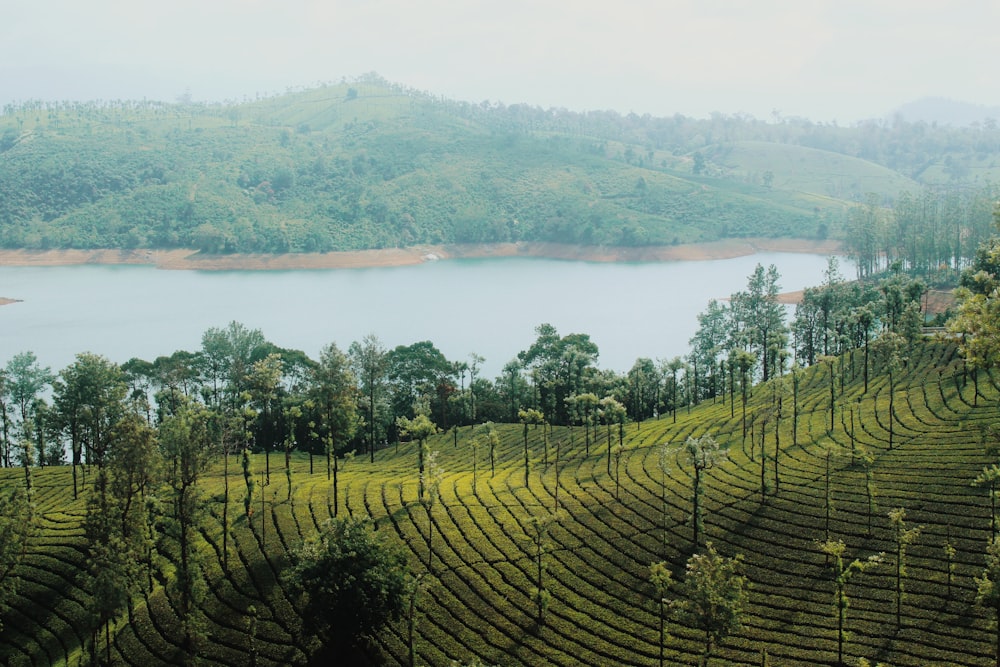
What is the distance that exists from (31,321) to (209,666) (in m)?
87.0

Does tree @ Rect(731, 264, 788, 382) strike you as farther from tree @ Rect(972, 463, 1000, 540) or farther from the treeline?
tree @ Rect(972, 463, 1000, 540)

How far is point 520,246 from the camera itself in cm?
16375

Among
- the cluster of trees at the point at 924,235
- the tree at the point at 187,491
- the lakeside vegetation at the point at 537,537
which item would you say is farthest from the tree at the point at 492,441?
the cluster of trees at the point at 924,235

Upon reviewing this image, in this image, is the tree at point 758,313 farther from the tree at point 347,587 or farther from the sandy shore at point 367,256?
the sandy shore at point 367,256

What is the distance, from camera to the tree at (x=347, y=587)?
87.6 ft

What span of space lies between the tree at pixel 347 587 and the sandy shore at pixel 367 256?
405 feet

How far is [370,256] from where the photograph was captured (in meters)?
153

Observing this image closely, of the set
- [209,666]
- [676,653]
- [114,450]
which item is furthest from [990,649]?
[114,450]

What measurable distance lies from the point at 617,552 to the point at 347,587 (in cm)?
1053

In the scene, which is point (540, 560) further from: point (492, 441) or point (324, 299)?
point (324, 299)

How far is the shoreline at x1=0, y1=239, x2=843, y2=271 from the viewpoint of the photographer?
480 feet

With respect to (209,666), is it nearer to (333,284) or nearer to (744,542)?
(744,542)

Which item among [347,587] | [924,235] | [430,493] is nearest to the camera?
[347,587]

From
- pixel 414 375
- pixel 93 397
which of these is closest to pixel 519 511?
pixel 93 397
